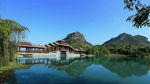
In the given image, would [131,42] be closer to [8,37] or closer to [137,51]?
[137,51]

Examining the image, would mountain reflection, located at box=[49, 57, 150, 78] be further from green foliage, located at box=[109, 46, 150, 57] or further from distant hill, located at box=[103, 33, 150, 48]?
distant hill, located at box=[103, 33, 150, 48]

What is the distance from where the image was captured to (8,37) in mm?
9828

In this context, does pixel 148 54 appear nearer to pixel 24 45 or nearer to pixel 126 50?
pixel 126 50

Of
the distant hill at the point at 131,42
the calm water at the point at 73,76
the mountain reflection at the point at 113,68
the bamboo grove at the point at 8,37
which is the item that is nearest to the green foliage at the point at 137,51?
the distant hill at the point at 131,42

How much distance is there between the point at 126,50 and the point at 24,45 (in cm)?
5629

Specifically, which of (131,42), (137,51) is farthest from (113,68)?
(131,42)

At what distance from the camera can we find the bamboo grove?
28.3ft

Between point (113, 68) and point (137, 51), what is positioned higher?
point (137, 51)

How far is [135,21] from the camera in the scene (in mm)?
4043

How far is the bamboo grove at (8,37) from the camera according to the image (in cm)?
864

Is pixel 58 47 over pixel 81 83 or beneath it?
over

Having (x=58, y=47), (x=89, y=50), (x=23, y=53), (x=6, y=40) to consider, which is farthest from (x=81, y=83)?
(x=89, y=50)

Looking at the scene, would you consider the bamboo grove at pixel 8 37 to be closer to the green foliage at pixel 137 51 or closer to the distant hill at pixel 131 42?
the green foliage at pixel 137 51

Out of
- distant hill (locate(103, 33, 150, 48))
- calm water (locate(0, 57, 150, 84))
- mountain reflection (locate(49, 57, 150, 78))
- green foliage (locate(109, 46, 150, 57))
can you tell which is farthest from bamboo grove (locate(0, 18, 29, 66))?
distant hill (locate(103, 33, 150, 48))
